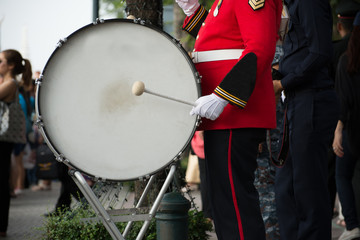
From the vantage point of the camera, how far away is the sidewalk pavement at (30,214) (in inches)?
228

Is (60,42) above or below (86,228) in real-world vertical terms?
above

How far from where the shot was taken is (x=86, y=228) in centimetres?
446

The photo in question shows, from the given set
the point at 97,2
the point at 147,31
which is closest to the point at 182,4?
the point at 147,31

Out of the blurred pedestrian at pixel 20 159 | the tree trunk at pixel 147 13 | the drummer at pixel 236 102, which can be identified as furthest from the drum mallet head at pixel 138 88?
the blurred pedestrian at pixel 20 159

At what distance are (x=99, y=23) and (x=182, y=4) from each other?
2.25 feet

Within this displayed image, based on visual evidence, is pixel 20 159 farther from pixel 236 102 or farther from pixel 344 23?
pixel 236 102

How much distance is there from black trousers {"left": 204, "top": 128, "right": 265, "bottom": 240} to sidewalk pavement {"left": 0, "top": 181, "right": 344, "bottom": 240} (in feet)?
7.33

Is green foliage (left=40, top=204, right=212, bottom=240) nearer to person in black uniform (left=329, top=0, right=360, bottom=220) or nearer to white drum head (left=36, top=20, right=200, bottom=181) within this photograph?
person in black uniform (left=329, top=0, right=360, bottom=220)

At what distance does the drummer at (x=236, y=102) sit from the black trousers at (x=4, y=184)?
3.65 metres

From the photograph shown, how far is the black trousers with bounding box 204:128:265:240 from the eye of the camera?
2.78 m

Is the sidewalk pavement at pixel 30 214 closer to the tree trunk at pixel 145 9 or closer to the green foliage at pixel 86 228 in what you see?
the green foliage at pixel 86 228

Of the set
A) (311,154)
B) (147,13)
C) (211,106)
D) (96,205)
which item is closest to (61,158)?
(96,205)

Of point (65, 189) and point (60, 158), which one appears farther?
point (65, 189)

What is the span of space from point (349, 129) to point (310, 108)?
1.56 metres
